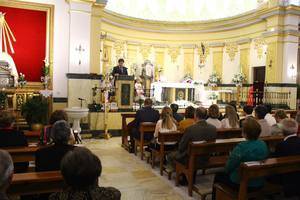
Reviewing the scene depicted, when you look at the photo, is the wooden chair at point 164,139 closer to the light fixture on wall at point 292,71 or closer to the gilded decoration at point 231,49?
the light fixture on wall at point 292,71

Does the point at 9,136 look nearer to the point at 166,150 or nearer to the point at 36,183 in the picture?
the point at 36,183

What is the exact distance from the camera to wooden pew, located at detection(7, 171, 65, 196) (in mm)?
2479

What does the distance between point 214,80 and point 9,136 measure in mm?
13004

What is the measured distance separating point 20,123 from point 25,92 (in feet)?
3.32

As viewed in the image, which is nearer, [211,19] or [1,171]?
[1,171]

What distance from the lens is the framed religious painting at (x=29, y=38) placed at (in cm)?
866

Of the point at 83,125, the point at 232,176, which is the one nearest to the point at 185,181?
the point at 232,176

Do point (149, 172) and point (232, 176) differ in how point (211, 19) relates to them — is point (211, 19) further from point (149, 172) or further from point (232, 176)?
point (232, 176)

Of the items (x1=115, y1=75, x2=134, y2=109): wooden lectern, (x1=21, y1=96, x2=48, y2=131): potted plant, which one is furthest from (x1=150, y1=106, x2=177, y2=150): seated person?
(x1=115, y1=75, x2=134, y2=109): wooden lectern

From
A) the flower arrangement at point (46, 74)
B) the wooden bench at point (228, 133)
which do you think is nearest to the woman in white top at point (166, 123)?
the wooden bench at point (228, 133)

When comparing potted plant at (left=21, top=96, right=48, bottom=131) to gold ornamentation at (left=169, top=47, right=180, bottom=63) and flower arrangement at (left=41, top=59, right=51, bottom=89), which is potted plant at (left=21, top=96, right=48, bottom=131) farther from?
gold ornamentation at (left=169, top=47, right=180, bottom=63)

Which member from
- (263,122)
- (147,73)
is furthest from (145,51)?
(263,122)

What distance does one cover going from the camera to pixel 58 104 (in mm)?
9227

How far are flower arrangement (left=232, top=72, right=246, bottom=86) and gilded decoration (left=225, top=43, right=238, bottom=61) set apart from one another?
1227mm
